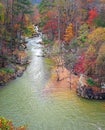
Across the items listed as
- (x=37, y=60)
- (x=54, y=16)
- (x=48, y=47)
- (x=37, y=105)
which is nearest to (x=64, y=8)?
Answer: (x=54, y=16)

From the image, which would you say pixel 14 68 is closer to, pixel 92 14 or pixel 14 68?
pixel 14 68

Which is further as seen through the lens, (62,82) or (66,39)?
(66,39)

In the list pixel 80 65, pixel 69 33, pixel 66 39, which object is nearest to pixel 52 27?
pixel 69 33

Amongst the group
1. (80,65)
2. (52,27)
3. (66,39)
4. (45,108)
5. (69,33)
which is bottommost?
(45,108)

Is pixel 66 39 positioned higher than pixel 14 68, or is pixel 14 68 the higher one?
pixel 66 39

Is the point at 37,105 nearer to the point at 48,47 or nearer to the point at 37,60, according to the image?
the point at 37,60

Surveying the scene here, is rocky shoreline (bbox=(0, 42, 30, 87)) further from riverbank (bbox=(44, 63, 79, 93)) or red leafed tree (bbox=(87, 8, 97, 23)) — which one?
red leafed tree (bbox=(87, 8, 97, 23))

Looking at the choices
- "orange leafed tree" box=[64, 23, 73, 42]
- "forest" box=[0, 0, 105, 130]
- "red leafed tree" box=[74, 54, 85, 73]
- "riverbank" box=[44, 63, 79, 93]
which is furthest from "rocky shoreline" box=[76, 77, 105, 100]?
"orange leafed tree" box=[64, 23, 73, 42]
